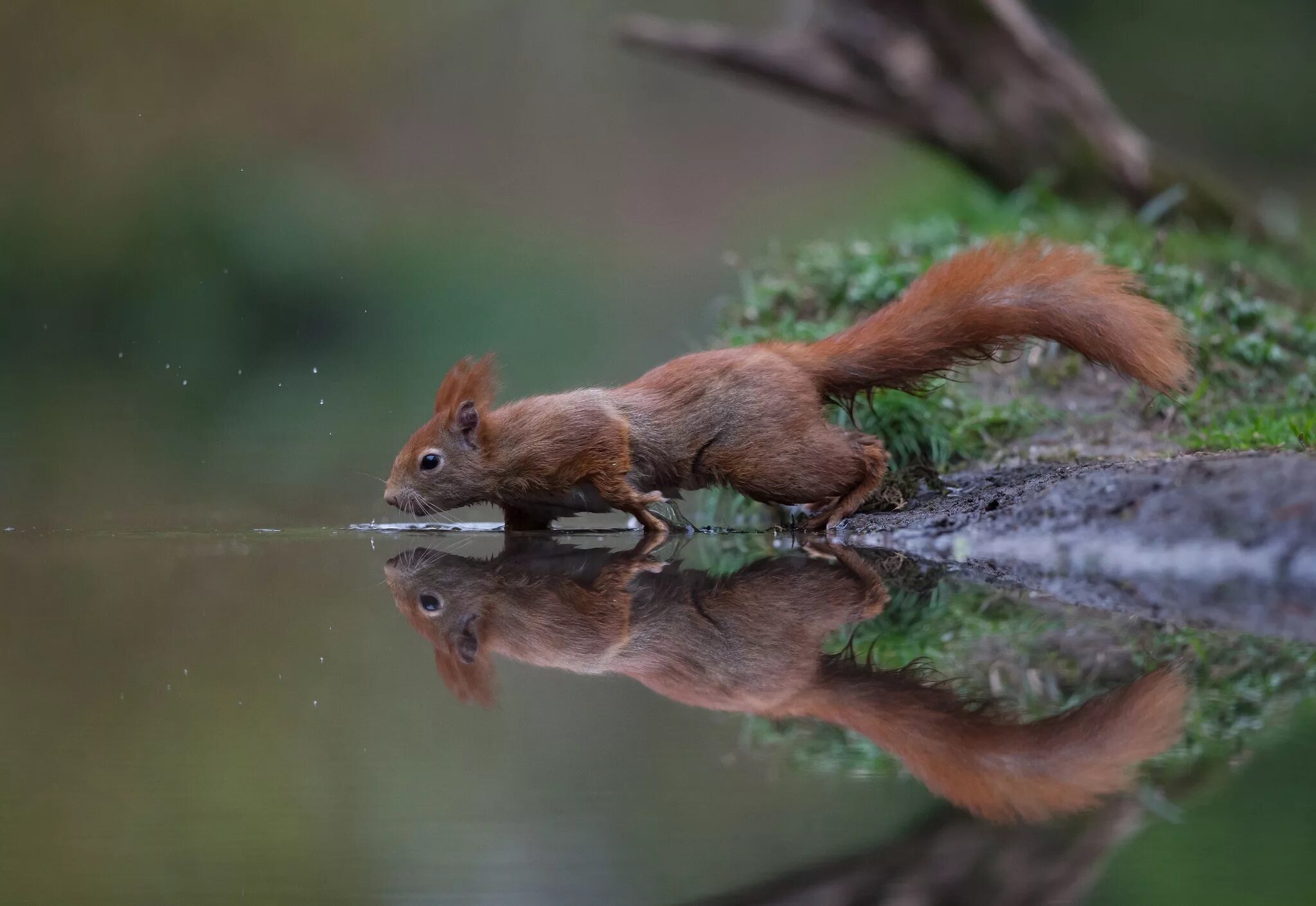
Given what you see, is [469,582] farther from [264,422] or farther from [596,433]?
[264,422]

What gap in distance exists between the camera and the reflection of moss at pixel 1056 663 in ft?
7.33

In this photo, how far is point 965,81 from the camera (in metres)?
10.0

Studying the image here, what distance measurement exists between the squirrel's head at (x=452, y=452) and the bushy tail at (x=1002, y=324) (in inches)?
50.2

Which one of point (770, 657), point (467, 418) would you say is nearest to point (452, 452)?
point (467, 418)

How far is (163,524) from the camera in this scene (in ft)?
18.5

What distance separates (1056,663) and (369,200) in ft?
48.1

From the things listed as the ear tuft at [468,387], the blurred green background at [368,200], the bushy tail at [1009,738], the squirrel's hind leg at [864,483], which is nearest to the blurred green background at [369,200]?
the blurred green background at [368,200]

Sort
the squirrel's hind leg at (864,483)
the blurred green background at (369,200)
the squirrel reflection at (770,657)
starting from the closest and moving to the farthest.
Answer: the squirrel reflection at (770,657), the squirrel's hind leg at (864,483), the blurred green background at (369,200)

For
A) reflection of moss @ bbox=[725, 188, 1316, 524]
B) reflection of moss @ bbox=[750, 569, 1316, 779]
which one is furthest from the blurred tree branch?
reflection of moss @ bbox=[750, 569, 1316, 779]

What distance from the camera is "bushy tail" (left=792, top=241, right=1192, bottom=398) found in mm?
4484

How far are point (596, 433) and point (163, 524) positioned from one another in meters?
2.00

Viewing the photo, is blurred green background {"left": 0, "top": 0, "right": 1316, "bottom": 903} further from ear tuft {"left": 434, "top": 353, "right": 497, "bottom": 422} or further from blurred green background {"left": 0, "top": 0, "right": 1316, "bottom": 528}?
ear tuft {"left": 434, "top": 353, "right": 497, "bottom": 422}

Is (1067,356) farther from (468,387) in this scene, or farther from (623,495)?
(468,387)

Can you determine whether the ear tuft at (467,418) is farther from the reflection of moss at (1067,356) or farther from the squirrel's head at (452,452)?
the reflection of moss at (1067,356)
